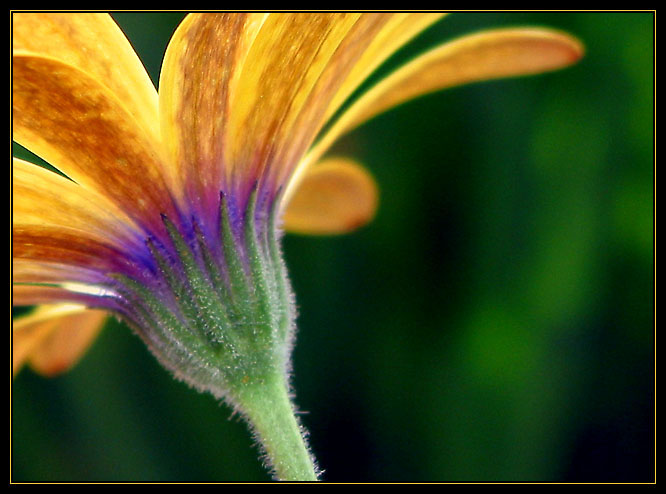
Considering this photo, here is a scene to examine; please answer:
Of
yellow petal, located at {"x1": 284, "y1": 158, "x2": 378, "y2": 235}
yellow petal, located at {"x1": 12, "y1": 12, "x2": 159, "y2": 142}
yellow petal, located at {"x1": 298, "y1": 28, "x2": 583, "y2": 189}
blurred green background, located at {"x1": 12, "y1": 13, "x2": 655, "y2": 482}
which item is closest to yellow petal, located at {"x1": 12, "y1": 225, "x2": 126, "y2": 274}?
yellow petal, located at {"x1": 12, "y1": 12, "x2": 159, "y2": 142}

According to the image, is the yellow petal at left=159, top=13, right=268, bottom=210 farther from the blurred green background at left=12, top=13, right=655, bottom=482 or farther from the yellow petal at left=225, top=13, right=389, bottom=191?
the blurred green background at left=12, top=13, right=655, bottom=482

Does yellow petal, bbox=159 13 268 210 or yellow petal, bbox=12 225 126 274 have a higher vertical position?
yellow petal, bbox=159 13 268 210

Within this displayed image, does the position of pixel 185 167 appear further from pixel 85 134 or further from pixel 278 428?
pixel 278 428

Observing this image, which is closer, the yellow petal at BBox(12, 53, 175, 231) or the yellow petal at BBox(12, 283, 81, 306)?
the yellow petal at BBox(12, 53, 175, 231)

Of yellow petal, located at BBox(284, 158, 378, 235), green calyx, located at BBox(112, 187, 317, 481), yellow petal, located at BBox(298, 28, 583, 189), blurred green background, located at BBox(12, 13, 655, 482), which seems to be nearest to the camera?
green calyx, located at BBox(112, 187, 317, 481)

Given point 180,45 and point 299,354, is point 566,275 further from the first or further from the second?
point 180,45

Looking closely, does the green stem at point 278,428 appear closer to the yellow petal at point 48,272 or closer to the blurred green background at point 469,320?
the yellow petal at point 48,272

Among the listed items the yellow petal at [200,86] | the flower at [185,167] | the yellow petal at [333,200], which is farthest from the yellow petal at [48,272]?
the yellow petal at [333,200]
